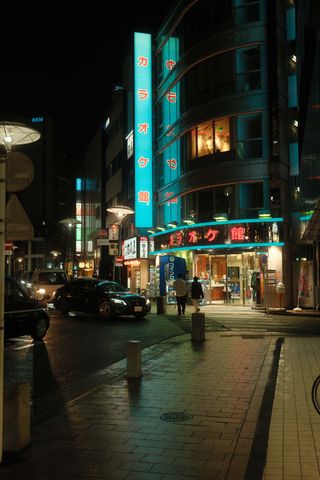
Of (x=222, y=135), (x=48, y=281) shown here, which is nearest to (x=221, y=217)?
(x=222, y=135)

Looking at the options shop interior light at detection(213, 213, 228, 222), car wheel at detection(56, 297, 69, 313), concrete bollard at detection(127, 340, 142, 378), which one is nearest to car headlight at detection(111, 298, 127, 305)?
car wheel at detection(56, 297, 69, 313)

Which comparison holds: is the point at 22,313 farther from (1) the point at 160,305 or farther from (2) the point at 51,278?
(2) the point at 51,278

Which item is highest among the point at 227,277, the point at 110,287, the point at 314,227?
the point at 314,227

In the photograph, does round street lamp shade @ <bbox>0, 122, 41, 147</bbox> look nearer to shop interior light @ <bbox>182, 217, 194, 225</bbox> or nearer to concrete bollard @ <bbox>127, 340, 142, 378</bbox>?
concrete bollard @ <bbox>127, 340, 142, 378</bbox>

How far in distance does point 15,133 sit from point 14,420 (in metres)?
9.07

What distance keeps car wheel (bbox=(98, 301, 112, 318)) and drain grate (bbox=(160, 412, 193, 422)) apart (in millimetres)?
14810

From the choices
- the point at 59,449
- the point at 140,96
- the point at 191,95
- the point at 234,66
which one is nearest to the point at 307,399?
the point at 59,449

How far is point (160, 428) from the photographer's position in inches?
254

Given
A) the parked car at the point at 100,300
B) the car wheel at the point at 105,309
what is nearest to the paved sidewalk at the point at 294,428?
the parked car at the point at 100,300

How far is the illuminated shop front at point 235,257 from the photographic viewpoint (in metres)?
26.9

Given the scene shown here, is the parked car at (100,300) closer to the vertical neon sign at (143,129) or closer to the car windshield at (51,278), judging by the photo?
the car windshield at (51,278)

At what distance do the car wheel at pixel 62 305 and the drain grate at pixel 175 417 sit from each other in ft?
56.3

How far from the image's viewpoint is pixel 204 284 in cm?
2931

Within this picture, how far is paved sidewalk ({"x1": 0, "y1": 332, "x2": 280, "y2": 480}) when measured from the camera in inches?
201
